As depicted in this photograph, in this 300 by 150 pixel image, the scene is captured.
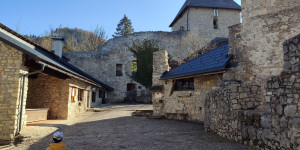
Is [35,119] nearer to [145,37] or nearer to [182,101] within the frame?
[182,101]

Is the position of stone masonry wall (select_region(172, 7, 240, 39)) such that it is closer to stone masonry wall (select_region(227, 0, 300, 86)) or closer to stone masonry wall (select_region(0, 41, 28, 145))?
stone masonry wall (select_region(227, 0, 300, 86))

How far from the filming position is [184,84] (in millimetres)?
10078

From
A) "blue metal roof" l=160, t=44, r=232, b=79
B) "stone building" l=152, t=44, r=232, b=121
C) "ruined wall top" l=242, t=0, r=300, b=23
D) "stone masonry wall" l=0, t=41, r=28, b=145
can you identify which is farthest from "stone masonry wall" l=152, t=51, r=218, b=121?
"stone masonry wall" l=0, t=41, r=28, b=145

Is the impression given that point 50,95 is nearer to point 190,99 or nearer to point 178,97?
point 178,97

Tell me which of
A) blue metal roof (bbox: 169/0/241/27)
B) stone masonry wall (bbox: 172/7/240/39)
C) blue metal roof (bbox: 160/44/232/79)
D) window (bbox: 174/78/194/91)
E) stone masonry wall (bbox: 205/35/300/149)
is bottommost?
stone masonry wall (bbox: 205/35/300/149)

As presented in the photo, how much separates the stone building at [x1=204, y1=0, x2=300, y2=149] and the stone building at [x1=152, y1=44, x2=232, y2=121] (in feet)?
2.28

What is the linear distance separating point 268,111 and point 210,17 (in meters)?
24.1

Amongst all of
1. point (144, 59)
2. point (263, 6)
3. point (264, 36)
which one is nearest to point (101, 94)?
point (144, 59)

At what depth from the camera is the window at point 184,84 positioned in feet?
32.0

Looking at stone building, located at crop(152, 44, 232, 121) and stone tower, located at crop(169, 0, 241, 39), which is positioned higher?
stone tower, located at crop(169, 0, 241, 39)

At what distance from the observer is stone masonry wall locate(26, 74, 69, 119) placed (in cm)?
990

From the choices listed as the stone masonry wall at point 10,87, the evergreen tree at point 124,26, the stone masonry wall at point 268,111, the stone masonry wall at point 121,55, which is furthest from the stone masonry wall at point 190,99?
the evergreen tree at point 124,26

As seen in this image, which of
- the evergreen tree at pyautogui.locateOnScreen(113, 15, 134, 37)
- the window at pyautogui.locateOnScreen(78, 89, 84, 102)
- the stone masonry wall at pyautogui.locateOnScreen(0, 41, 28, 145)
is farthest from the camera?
the evergreen tree at pyautogui.locateOnScreen(113, 15, 134, 37)

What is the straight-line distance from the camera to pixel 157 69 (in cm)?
1134
